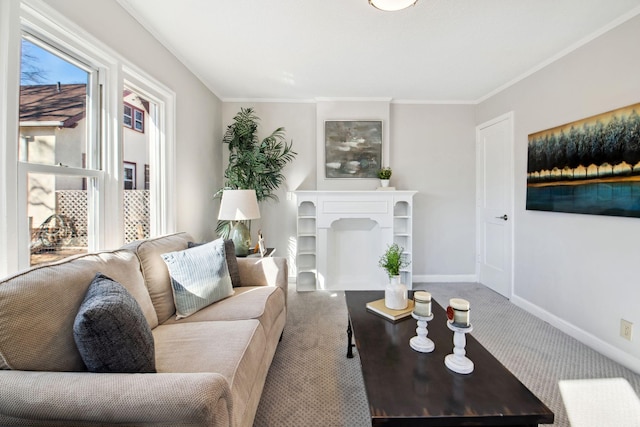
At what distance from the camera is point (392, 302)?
→ 179cm

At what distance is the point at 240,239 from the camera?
2.74m

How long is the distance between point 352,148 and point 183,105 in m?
2.00

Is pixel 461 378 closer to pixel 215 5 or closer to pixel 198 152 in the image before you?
pixel 215 5

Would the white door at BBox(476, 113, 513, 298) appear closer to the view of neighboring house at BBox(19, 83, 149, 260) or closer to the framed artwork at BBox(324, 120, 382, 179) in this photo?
the framed artwork at BBox(324, 120, 382, 179)

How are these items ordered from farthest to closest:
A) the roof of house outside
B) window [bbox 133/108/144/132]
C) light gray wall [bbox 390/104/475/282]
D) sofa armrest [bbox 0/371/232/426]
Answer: light gray wall [bbox 390/104/475/282] → window [bbox 133/108/144/132] → the roof of house outside → sofa armrest [bbox 0/371/232/426]

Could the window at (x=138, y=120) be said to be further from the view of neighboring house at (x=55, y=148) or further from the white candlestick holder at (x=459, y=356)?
the white candlestick holder at (x=459, y=356)

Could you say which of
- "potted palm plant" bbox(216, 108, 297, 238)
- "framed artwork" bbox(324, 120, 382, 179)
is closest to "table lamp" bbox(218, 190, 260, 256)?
"potted palm plant" bbox(216, 108, 297, 238)

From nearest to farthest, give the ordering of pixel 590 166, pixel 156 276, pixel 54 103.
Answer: pixel 54 103 < pixel 156 276 < pixel 590 166

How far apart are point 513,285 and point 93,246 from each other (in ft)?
12.6

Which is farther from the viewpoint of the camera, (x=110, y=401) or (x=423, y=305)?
(x=423, y=305)

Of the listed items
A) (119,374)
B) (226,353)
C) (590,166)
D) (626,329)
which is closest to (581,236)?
(590,166)

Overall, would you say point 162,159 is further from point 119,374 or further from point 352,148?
point 352,148

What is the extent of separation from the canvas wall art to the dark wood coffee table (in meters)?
1.64

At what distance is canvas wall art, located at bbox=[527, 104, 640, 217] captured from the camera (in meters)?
1.95
